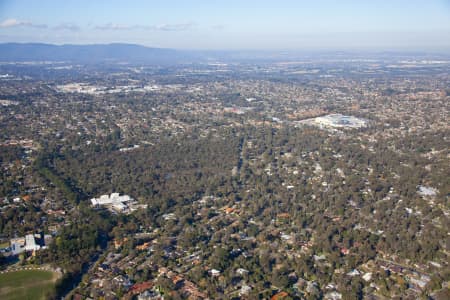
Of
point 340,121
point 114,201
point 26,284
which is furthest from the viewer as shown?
point 340,121

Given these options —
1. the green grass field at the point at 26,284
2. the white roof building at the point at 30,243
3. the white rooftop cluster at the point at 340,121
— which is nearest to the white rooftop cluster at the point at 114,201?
the white roof building at the point at 30,243

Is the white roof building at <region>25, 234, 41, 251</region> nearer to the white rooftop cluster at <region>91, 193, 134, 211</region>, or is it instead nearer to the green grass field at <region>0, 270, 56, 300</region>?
the green grass field at <region>0, 270, 56, 300</region>

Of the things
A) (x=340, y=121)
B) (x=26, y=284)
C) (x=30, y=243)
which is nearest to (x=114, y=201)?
(x=30, y=243)

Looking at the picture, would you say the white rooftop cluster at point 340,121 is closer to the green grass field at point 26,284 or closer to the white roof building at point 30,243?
the white roof building at point 30,243

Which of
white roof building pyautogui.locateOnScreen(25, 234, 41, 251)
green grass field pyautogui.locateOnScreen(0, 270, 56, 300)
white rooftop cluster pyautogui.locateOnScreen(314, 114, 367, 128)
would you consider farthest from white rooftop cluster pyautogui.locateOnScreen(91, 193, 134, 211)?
white rooftop cluster pyautogui.locateOnScreen(314, 114, 367, 128)

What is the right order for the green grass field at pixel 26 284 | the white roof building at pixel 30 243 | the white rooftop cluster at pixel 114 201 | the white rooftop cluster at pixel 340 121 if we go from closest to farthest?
the green grass field at pixel 26 284
the white roof building at pixel 30 243
the white rooftop cluster at pixel 114 201
the white rooftop cluster at pixel 340 121

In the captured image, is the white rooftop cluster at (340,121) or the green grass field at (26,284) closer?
the green grass field at (26,284)

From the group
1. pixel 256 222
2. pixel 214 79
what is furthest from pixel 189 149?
pixel 214 79

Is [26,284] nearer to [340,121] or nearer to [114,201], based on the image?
[114,201]
